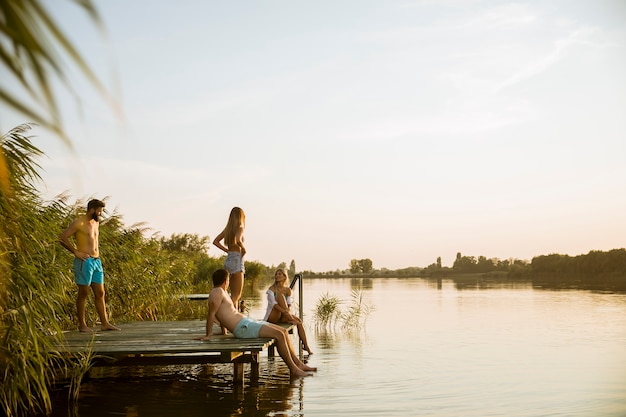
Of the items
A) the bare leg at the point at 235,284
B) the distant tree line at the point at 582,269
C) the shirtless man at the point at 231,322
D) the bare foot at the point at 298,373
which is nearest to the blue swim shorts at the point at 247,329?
the shirtless man at the point at 231,322

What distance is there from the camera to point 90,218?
10.1 meters

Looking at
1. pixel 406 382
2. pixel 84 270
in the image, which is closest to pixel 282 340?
pixel 406 382

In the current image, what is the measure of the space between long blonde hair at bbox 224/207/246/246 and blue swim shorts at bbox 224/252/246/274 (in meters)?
0.20

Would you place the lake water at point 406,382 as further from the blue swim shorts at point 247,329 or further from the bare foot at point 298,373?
the blue swim shorts at point 247,329

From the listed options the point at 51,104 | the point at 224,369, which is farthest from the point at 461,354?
the point at 51,104

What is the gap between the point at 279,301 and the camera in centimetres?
1235

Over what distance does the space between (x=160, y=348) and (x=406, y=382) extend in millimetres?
4235

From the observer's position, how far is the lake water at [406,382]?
946cm

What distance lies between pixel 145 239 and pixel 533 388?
26.4 feet

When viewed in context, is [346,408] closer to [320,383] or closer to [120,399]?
[320,383]

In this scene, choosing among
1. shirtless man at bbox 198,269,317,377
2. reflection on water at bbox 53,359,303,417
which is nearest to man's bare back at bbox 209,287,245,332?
shirtless man at bbox 198,269,317,377

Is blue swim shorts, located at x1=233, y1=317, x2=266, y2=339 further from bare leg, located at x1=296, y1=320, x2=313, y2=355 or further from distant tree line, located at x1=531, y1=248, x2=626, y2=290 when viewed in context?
distant tree line, located at x1=531, y1=248, x2=626, y2=290

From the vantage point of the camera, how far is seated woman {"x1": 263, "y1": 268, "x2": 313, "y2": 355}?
40.2ft

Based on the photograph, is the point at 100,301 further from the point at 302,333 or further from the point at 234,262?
the point at 302,333
